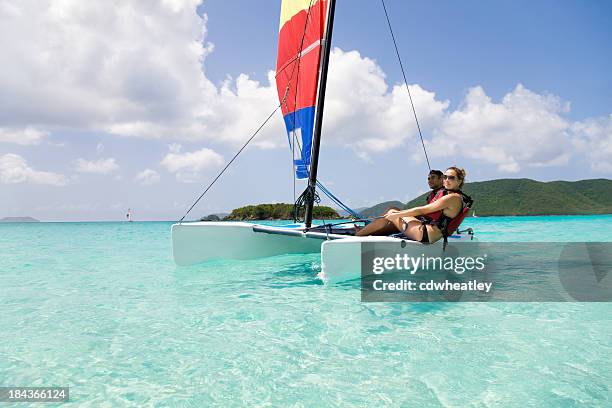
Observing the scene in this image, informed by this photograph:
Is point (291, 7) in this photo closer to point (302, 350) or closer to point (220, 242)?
point (220, 242)

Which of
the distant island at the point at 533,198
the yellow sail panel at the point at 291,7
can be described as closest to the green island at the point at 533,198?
the distant island at the point at 533,198

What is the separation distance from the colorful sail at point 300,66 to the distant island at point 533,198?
2848 inches

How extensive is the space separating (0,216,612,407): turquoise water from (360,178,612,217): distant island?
249 feet

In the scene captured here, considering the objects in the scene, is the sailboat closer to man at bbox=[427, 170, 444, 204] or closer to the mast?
the mast

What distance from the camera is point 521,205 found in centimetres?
8425

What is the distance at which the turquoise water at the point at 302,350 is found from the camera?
82.7 inches

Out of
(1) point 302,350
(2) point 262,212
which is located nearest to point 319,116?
(1) point 302,350

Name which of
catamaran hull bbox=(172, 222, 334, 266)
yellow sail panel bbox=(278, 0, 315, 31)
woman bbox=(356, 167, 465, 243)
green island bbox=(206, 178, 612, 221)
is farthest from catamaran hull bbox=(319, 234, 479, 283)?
green island bbox=(206, 178, 612, 221)

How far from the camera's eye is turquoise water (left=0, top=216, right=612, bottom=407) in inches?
82.7

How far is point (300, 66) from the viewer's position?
7.13 m

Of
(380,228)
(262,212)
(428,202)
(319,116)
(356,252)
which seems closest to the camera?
(356,252)

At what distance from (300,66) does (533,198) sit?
93173 millimetres

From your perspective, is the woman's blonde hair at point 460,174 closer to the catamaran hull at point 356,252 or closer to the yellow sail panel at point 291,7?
the catamaran hull at point 356,252

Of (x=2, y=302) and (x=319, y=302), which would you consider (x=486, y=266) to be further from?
(x=2, y=302)
